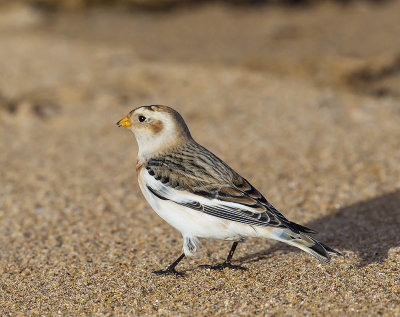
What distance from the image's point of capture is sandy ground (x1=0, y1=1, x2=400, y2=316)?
3.70 m

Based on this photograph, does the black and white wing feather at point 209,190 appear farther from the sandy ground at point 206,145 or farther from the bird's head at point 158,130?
the sandy ground at point 206,145

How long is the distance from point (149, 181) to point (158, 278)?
63 cm

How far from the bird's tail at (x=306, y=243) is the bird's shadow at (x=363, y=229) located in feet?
1.77

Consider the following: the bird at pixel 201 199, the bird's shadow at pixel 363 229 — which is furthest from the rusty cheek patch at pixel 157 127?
the bird's shadow at pixel 363 229

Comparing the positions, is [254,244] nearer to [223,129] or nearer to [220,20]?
[223,129]

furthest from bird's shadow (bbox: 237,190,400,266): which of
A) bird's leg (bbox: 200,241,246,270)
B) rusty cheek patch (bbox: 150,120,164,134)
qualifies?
rusty cheek patch (bbox: 150,120,164,134)

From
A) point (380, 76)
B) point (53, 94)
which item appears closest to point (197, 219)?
point (53, 94)

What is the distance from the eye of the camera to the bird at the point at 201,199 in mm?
3613

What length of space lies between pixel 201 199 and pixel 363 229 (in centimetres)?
161

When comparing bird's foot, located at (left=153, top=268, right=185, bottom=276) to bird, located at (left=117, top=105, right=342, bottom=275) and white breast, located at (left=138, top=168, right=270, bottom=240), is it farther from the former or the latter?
white breast, located at (left=138, top=168, right=270, bottom=240)

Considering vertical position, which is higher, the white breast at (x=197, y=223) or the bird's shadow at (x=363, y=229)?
the white breast at (x=197, y=223)

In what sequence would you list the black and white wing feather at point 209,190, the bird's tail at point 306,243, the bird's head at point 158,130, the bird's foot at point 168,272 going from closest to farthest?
1. the bird's tail at point 306,243
2. the black and white wing feather at point 209,190
3. the bird's foot at point 168,272
4. the bird's head at point 158,130

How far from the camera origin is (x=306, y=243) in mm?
3531

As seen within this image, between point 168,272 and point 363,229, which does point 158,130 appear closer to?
point 168,272
